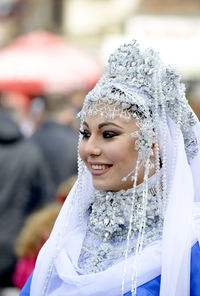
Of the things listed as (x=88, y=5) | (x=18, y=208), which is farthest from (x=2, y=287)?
(x=88, y=5)

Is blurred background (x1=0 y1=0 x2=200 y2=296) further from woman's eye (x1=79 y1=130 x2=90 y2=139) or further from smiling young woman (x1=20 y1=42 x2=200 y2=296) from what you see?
woman's eye (x1=79 y1=130 x2=90 y2=139)

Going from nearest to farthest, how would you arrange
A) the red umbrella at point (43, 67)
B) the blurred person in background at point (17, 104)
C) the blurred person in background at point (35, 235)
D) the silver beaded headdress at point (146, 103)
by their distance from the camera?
the silver beaded headdress at point (146, 103)
the blurred person in background at point (35, 235)
the blurred person in background at point (17, 104)
the red umbrella at point (43, 67)

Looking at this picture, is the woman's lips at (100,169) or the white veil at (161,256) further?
the woman's lips at (100,169)

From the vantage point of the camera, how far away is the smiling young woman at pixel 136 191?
244 cm

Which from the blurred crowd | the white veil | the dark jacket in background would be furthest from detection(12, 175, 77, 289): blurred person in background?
the dark jacket in background

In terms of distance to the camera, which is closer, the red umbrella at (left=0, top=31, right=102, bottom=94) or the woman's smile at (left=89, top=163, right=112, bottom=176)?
the woman's smile at (left=89, top=163, right=112, bottom=176)

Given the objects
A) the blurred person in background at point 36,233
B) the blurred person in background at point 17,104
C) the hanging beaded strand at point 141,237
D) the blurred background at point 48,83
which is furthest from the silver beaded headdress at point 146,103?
the blurred person in background at point 17,104

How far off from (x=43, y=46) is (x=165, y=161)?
6.66 meters

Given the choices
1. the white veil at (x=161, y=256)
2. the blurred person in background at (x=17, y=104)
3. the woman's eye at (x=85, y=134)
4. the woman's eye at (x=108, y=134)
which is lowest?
the white veil at (x=161, y=256)

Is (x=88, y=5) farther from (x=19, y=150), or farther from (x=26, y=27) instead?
(x=19, y=150)

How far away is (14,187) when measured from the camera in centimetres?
507

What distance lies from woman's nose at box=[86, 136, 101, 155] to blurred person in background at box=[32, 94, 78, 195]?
290 centimetres

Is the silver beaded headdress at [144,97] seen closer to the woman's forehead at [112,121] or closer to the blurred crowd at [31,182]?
the woman's forehead at [112,121]

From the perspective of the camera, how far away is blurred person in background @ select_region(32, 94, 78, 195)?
18.7ft
